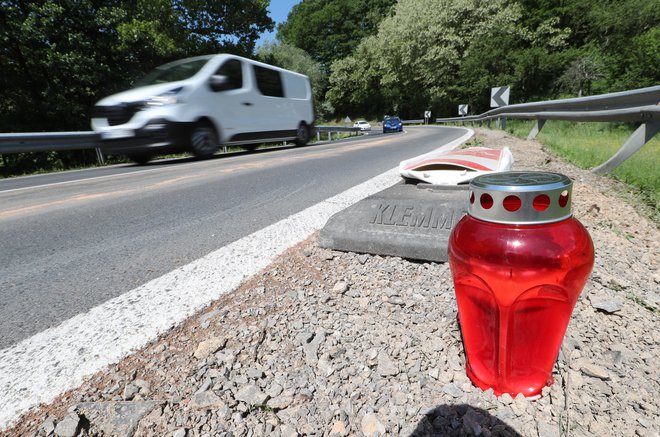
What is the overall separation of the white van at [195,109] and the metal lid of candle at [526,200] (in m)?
6.58

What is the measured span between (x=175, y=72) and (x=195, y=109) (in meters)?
0.98

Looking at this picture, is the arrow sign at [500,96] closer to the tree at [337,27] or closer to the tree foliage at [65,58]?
the tree foliage at [65,58]

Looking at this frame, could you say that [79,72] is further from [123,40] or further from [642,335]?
[642,335]

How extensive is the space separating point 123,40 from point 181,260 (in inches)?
620

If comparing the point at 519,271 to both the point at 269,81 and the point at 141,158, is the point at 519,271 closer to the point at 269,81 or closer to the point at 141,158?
the point at 141,158

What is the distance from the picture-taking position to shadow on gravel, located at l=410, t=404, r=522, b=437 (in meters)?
0.85

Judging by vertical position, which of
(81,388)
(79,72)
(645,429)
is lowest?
(645,429)

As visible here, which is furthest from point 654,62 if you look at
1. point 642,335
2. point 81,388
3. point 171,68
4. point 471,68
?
point 81,388

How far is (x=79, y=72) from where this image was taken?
42.0 ft

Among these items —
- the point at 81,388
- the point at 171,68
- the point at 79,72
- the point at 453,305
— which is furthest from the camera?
the point at 79,72

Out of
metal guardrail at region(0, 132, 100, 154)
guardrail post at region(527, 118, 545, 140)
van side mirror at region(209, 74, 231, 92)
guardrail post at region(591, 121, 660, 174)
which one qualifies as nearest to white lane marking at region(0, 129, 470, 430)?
guardrail post at region(591, 121, 660, 174)

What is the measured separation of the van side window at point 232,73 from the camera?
740cm

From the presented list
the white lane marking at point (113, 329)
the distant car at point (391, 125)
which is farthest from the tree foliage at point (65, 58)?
the distant car at point (391, 125)

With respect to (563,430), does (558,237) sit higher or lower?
higher
